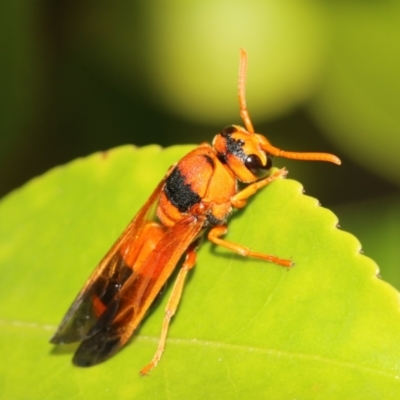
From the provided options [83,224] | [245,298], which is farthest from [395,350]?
[83,224]

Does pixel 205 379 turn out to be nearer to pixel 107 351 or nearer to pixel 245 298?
pixel 245 298

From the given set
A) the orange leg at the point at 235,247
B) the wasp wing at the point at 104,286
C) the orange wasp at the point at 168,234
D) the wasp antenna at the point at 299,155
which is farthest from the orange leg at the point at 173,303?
the wasp antenna at the point at 299,155

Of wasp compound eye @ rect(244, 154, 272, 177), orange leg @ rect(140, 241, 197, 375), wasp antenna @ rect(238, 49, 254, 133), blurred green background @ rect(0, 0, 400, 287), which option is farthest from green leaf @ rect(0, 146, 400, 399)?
blurred green background @ rect(0, 0, 400, 287)

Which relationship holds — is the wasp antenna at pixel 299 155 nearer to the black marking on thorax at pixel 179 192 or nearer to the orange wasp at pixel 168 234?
the orange wasp at pixel 168 234

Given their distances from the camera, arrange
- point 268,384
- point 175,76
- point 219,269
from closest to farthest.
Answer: point 268,384 < point 219,269 < point 175,76

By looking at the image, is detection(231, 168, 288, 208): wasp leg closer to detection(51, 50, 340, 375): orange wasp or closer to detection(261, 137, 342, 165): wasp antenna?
detection(51, 50, 340, 375): orange wasp

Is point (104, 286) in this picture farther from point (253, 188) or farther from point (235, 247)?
point (253, 188)

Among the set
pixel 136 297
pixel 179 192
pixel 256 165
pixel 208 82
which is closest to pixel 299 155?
pixel 256 165
